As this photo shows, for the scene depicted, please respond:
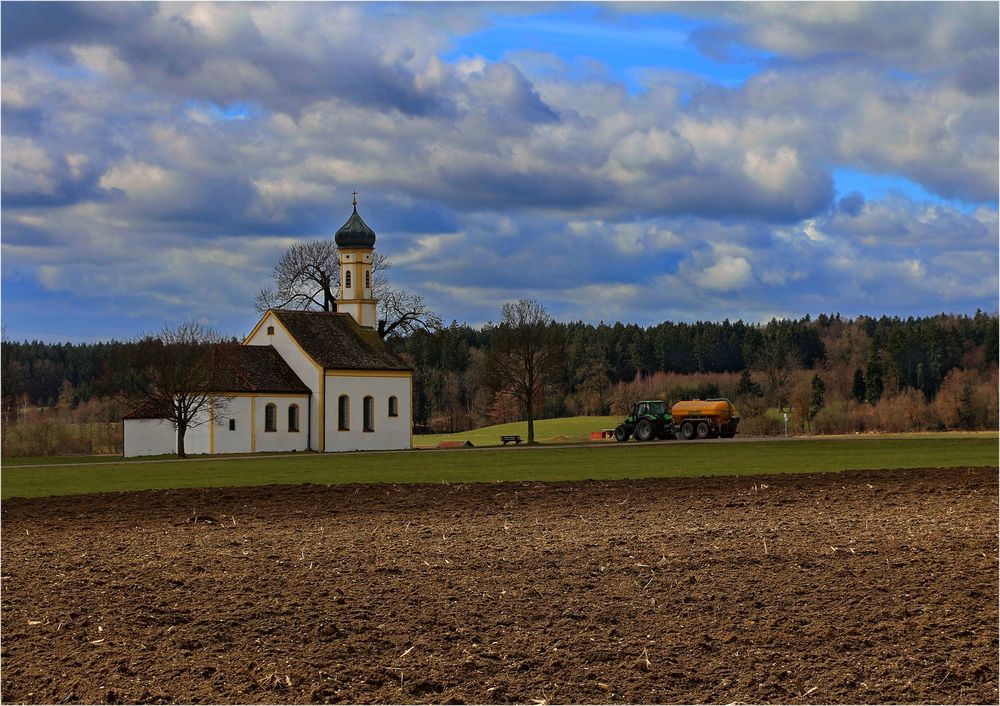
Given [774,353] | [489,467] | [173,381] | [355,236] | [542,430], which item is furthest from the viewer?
[774,353]

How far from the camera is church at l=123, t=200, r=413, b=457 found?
206ft

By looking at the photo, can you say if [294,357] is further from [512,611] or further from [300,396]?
[512,611]

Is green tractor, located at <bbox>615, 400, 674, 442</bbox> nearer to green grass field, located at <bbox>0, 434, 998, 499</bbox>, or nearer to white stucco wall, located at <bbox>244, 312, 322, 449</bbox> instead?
white stucco wall, located at <bbox>244, 312, 322, 449</bbox>

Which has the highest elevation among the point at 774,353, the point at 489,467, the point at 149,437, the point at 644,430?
the point at 774,353

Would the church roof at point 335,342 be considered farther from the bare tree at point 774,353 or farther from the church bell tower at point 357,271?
the bare tree at point 774,353

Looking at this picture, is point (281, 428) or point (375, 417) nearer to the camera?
point (281, 428)

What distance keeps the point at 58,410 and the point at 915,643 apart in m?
100

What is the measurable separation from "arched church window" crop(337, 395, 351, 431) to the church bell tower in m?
10.1

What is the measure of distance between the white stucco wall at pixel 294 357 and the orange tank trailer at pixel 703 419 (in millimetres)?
18276

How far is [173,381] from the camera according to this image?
58188mm

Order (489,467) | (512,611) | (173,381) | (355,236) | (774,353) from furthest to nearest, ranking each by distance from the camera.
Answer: (774,353) → (355,236) → (173,381) → (489,467) → (512,611)

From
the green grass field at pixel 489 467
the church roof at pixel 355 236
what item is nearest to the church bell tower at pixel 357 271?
the church roof at pixel 355 236

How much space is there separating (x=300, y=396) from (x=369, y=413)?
4098 millimetres

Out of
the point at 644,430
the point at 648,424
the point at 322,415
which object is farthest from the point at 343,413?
the point at 648,424
